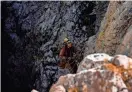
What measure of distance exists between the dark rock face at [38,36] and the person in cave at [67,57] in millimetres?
813

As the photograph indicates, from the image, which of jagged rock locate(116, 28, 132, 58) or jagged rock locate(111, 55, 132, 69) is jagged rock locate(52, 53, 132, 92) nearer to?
jagged rock locate(111, 55, 132, 69)

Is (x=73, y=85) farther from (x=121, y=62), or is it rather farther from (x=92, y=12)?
(x=92, y=12)

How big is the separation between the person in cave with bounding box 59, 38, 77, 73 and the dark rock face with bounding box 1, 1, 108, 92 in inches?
Answer: 32.0

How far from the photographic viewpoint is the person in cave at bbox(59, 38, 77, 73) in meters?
20.8

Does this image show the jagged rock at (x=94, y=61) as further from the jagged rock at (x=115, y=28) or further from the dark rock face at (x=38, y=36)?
the dark rock face at (x=38, y=36)

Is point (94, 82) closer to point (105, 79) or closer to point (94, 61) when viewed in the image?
point (105, 79)

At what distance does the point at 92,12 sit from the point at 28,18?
667 centimetres

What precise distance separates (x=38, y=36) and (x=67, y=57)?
7.14 metres

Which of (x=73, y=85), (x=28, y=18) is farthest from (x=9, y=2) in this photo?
(x=73, y=85)

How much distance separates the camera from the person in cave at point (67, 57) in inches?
819

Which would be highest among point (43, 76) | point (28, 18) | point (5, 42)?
point (28, 18)

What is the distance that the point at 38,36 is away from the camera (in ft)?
89.9

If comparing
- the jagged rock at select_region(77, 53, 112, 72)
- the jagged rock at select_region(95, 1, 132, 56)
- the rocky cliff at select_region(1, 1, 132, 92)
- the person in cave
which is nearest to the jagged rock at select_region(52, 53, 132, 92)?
the jagged rock at select_region(77, 53, 112, 72)

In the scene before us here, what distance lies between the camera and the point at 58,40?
25.4 m
